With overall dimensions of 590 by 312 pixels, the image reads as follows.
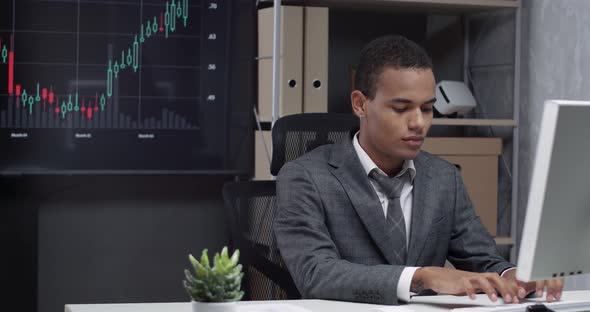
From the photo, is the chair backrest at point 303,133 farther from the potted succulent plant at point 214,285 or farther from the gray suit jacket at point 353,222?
the potted succulent plant at point 214,285

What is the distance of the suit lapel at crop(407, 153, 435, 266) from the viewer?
5.95ft

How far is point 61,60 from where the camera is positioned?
3.10 metres

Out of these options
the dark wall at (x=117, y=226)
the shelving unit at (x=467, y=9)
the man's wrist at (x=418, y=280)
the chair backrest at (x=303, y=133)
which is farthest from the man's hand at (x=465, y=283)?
the dark wall at (x=117, y=226)

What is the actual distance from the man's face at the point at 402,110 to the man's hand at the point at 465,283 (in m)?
0.33

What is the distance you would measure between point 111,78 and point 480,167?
1.41 m

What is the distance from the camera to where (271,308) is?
1.48 m

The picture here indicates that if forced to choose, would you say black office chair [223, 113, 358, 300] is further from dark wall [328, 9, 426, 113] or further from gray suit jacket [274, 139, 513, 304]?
dark wall [328, 9, 426, 113]

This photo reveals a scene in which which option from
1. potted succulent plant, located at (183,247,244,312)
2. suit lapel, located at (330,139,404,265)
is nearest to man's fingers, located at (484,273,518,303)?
suit lapel, located at (330,139,404,265)

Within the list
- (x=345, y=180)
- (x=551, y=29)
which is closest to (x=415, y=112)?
(x=345, y=180)

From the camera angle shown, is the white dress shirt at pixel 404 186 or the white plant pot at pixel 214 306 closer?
the white plant pot at pixel 214 306

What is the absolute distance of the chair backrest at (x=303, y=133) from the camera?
6.91 ft

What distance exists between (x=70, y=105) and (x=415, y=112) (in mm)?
1696

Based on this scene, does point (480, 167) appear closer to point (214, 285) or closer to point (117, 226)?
point (117, 226)

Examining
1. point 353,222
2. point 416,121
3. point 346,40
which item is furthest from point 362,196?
point 346,40
